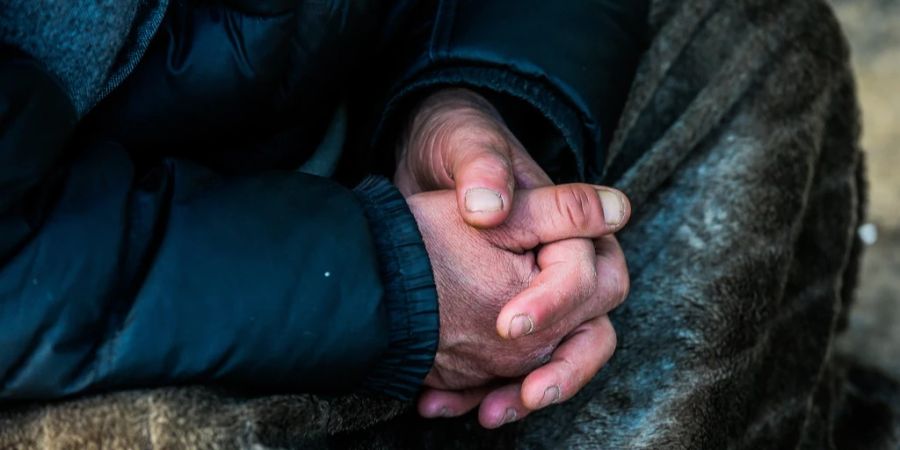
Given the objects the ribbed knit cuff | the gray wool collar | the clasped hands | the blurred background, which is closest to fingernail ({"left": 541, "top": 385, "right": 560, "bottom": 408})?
the clasped hands

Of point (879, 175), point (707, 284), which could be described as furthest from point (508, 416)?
point (879, 175)

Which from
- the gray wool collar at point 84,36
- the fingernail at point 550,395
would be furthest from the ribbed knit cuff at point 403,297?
the gray wool collar at point 84,36

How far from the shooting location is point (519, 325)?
820 millimetres

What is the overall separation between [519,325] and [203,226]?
25cm

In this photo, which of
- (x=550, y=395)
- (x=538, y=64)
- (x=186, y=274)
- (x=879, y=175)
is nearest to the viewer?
(x=186, y=274)

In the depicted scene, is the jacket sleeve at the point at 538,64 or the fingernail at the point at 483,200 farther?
the jacket sleeve at the point at 538,64

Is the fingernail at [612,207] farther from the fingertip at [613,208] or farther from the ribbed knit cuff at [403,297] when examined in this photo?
the ribbed knit cuff at [403,297]

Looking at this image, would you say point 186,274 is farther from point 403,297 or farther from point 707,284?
point 707,284

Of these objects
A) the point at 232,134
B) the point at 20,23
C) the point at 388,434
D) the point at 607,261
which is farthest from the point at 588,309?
the point at 20,23

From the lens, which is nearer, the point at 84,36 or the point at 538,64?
the point at 84,36

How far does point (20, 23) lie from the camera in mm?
768

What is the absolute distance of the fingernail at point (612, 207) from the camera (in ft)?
3.00

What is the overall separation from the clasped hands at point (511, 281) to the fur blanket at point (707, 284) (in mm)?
65

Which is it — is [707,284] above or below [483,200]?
below
